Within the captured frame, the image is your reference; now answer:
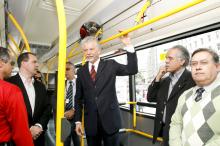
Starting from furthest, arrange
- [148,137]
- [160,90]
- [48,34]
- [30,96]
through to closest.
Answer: [48,34], [148,137], [30,96], [160,90]

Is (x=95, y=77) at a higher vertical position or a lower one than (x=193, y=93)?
higher

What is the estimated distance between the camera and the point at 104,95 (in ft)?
6.40

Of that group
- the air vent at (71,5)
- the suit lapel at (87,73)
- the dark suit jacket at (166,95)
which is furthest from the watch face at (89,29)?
the dark suit jacket at (166,95)

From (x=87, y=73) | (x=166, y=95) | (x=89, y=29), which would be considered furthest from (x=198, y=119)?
(x=89, y=29)

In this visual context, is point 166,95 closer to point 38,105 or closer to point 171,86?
point 171,86

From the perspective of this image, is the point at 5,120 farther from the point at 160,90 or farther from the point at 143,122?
the point at 143,122

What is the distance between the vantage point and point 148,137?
335 cm

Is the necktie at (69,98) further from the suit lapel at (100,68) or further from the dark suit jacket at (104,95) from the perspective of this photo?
the suit lapel at (100,68)

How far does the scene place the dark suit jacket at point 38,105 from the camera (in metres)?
2.30

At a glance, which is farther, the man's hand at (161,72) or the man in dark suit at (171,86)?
the man's hand at (161,72)

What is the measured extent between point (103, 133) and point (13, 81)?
4.08ft

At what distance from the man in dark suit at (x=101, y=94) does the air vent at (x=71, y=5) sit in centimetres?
108

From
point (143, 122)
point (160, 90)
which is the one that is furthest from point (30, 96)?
point (143, 122)

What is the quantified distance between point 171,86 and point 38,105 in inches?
61.3
